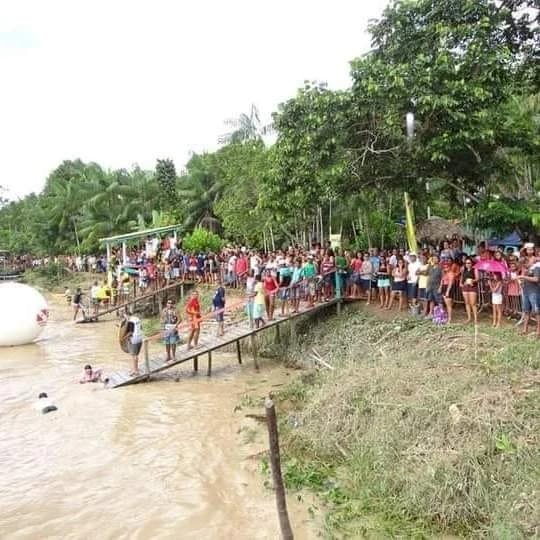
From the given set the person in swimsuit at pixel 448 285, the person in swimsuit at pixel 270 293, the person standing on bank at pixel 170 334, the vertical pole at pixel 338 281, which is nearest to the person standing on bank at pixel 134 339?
the person standing on bank at pixel 170 334

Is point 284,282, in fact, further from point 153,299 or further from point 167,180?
point 167,180

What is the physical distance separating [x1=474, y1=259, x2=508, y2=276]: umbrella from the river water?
5.64 meters

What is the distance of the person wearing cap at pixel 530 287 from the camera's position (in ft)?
35.4

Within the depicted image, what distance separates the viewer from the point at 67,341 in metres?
22.6

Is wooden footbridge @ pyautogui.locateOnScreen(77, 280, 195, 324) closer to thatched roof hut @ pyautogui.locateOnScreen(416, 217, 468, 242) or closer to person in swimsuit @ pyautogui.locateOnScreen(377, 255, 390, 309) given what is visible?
thatched roof hut @ pyautogui.locateOnScreen(416, 217, 468, 242)

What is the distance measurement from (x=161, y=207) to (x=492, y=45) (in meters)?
31.2

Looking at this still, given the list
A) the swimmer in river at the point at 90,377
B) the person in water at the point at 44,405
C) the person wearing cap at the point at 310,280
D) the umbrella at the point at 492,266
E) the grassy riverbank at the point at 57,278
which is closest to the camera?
the umbrella at the point at 492,266

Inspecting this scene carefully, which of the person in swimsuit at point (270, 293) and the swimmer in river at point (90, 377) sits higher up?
the person in swimsuit at point (270, 293)

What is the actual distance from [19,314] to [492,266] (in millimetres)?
16419

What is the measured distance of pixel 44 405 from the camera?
13227mm

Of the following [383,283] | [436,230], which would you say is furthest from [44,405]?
[436,230]

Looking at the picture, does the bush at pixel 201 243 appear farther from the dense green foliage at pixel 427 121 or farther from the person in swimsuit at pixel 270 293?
the dense green foliage at pixel 427 121

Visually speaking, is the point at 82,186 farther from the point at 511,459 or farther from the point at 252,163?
the point at 511,459

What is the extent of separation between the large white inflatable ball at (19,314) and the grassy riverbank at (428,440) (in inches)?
516
